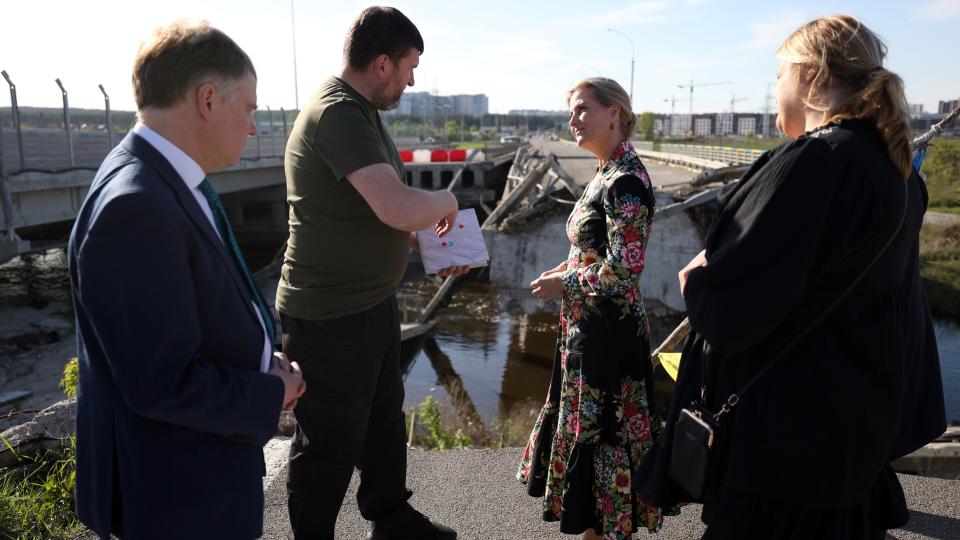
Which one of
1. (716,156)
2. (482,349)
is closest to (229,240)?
(482,349)

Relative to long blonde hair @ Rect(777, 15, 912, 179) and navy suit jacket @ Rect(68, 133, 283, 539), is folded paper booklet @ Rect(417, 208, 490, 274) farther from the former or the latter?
long blonde hair @ Rect(777, 15, 912, 179)

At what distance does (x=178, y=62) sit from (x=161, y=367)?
2.39ft

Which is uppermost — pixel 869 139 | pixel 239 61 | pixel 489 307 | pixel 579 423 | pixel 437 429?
pixel 239 61

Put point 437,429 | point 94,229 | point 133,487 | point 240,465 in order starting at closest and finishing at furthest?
point 94,229 → point 133,487 → point 240,465 → point 437,429

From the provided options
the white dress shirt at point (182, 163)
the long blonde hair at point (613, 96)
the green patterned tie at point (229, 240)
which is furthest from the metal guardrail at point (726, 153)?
the white dress shirt at point (182, 163)

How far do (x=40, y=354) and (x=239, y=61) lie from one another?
13.9 meters

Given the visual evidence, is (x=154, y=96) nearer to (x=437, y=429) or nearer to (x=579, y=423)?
(x=579, y=423)

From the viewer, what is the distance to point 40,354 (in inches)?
519

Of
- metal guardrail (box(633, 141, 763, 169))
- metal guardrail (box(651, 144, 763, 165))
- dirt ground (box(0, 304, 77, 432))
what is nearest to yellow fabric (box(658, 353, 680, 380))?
dirt ground (box(0, 304, 77, 432))

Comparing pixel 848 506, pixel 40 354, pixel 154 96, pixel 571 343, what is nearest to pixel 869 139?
pixel 848 506

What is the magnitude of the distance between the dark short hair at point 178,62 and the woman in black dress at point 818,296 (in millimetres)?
1403

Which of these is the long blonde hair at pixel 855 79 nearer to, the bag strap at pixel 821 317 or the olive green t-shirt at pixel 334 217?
the bag strap at pixel 821 317

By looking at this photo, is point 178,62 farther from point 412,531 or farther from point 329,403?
point 412,531

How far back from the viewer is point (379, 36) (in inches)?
101
